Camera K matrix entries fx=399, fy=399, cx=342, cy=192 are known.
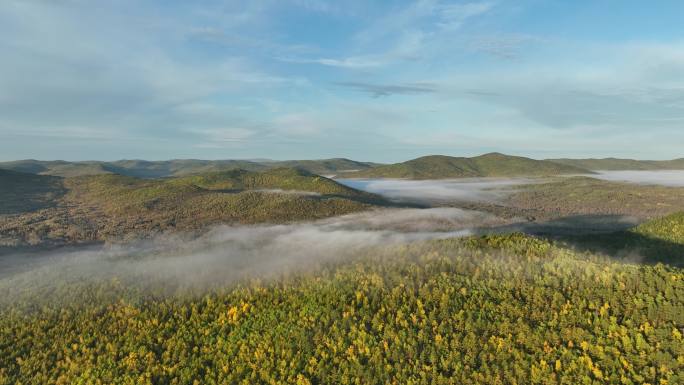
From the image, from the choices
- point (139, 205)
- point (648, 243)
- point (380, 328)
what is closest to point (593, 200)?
point (648, 243)

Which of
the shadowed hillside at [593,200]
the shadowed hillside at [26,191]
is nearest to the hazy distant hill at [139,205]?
the shadowed hillside at [26,191]

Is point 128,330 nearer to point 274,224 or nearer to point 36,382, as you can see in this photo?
point 36,382

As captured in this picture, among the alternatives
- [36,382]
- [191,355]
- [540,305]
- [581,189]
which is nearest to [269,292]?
[191,355]

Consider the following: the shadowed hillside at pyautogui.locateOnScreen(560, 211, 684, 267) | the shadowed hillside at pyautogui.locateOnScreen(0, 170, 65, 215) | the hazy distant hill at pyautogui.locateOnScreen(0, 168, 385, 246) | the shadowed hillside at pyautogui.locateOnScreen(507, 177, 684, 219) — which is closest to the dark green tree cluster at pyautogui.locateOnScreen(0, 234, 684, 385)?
the shadowed hillside at pyautogui.locateOnScreen(560, 211, 684, 267)

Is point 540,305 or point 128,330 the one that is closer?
point 540,305

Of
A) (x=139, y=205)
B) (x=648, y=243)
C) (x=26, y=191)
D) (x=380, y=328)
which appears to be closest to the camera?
(x=380, y=328)

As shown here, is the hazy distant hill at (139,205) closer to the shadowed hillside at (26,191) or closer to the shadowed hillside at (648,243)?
the shadowed hillside at (26,191)

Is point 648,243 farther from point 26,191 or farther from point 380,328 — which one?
point 26,191

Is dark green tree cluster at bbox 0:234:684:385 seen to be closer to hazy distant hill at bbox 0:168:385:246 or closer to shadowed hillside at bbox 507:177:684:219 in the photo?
hazy distant hill at bbox 0:168:385:246
